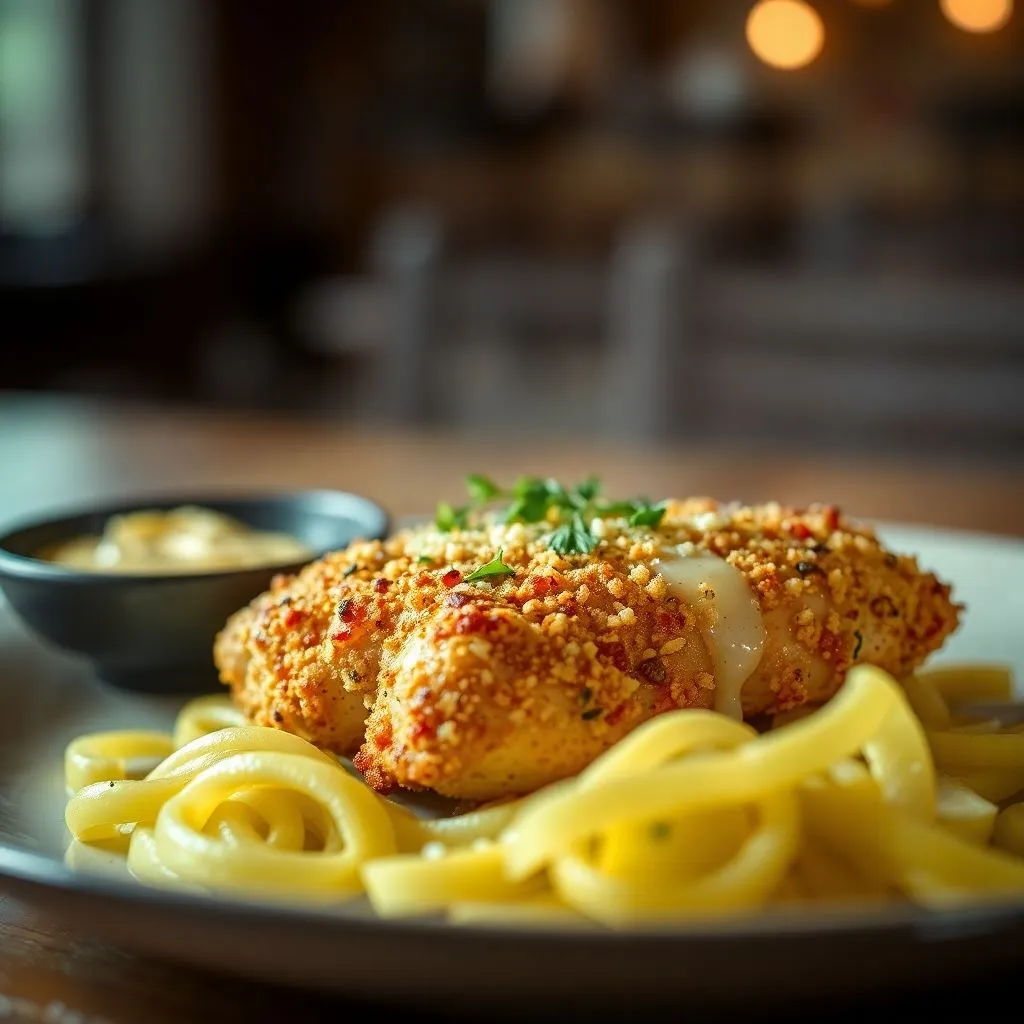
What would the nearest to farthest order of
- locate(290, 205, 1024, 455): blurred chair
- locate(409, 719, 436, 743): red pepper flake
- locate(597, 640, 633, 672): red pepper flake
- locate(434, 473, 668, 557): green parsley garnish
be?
locate(409, 719, 436, 743): red pepper flake < locate(597, 640, 633, 672): red pepper flake < locate(434, 473, 668, 557): green parsley garnish < locate(290, 205, 1024, 455): blurred chair

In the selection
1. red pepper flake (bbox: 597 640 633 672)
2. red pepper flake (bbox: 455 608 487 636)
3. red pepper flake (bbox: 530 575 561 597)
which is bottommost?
red pepper flake (bbox: 597 640 633 672)

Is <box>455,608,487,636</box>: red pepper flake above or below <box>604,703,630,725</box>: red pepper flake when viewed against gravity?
above

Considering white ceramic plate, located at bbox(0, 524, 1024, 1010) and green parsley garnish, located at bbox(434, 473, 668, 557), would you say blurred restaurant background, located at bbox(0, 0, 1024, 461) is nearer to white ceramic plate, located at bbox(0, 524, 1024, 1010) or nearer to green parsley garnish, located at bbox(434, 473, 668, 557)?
green parsley garnish, located at bbox(434, 473, 668, 557)

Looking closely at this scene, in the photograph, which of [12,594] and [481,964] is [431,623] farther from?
[12,594]

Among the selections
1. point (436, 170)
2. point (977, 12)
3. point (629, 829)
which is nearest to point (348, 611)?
point (629, 829)

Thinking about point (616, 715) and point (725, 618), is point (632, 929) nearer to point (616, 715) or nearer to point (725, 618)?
point (616, 715)

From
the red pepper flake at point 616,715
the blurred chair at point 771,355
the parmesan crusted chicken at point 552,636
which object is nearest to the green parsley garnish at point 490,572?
the parmesan crusted chicken at point 552,636

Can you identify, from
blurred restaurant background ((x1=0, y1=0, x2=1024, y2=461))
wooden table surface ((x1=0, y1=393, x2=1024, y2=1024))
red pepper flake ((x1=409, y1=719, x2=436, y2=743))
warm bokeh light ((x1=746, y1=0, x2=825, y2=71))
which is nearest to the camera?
red pepper flake ((x1=409, y1=719, x2=436, y2=743))

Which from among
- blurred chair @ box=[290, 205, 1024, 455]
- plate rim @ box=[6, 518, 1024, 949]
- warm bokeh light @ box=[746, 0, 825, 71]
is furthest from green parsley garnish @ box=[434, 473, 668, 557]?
warm bokeh light @ box=[746, 0, 825, 71]
